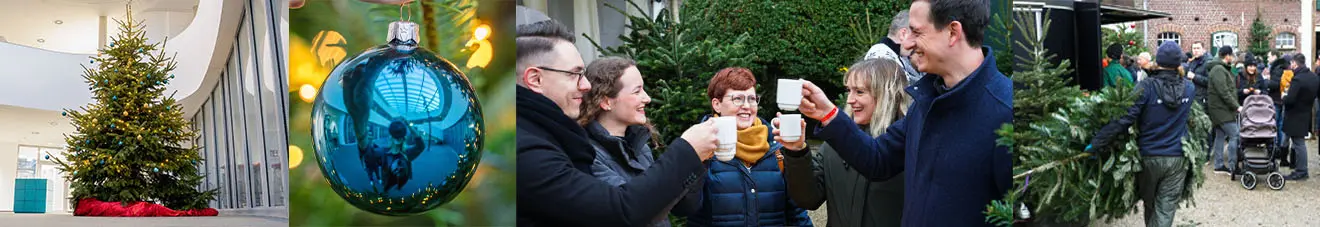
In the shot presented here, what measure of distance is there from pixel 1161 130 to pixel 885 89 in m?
0.88

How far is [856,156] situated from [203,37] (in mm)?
1974

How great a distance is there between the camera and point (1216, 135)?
61.9 inches

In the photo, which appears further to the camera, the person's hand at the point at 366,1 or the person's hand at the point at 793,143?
the person's hand at the point at 793,143

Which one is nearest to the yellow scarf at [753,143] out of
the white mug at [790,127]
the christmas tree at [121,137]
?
the white mug at [790,127]

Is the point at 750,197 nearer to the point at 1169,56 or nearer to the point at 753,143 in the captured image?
the point at 753,143

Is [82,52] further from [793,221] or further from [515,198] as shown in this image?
[515,198]

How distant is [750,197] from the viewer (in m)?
3.29

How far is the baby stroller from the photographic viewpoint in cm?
158

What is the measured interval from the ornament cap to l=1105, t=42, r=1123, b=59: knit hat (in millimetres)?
1050

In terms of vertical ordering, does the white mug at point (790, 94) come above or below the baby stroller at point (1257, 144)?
above

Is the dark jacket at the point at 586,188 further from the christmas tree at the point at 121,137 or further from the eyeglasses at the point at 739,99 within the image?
the christmas tree at the point at 121,137

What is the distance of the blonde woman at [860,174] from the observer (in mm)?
2465

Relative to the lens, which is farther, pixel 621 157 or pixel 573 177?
pixel 621 157

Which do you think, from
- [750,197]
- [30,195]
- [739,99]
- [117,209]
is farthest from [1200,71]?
[30,195]
